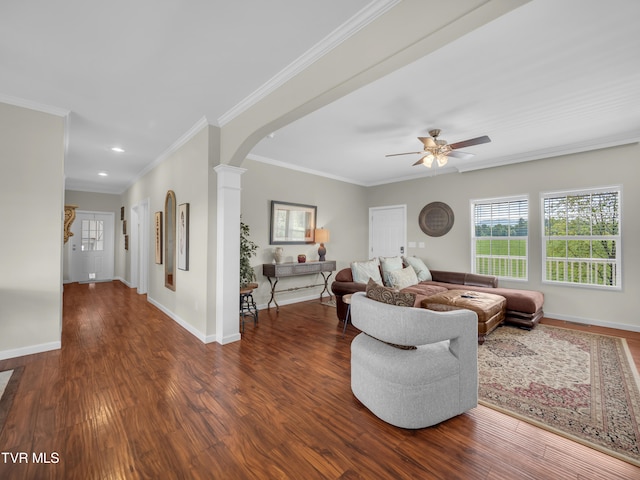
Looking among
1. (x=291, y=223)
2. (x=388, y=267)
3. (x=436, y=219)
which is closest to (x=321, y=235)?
(x=291, y=223)

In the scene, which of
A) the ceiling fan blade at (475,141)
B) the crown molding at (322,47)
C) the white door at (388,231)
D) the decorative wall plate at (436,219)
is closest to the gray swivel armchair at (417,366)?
the crown molding at (322,47)

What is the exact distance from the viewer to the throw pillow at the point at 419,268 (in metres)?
5.56

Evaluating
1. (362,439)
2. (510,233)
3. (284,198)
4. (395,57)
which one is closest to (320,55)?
(395,57)

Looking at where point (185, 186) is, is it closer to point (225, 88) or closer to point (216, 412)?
point (225, 88)

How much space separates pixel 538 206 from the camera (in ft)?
15.6

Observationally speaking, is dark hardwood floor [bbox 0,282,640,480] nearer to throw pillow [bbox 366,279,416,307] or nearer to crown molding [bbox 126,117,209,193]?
throw pillow [bbox 366,279,416,307]

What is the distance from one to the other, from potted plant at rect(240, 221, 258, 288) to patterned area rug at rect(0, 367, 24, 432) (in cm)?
237

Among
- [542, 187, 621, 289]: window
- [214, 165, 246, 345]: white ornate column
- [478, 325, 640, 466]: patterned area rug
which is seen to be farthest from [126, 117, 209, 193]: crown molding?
[542, 187, 621, 289]: window

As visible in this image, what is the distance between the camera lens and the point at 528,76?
254cm

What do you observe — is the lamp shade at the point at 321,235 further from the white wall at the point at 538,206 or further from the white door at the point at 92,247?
the white door at the point at 92,247

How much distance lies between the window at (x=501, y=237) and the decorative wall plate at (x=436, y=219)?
46 cm

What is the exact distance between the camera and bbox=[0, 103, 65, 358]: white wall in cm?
292

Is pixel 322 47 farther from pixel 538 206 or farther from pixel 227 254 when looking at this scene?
pixel 538 206

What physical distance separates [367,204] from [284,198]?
260 centimetres
